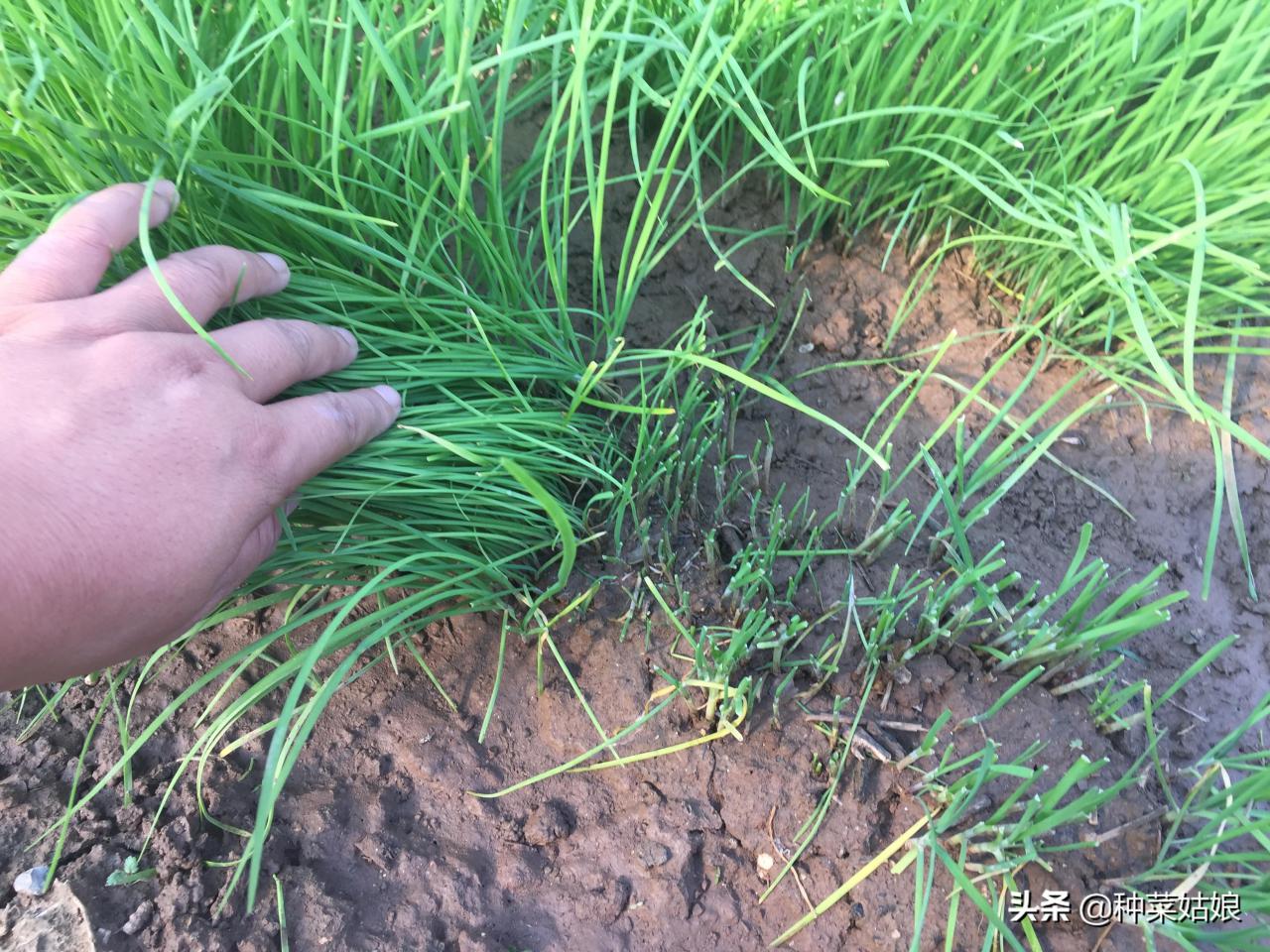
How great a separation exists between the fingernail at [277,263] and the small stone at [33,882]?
0.87m

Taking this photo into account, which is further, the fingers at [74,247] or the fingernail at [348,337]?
the fingernail at [348,337]

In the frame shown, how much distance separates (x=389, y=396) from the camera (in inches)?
44.7

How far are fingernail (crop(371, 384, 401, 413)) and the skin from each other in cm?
3

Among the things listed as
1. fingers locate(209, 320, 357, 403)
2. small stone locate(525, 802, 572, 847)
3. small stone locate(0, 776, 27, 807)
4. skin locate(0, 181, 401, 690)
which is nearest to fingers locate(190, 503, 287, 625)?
skin locate(0, 181, 401, 690)

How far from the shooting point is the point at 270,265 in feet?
3.65

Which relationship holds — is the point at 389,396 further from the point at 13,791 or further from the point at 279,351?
the point at 13,791

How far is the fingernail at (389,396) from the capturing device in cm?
113

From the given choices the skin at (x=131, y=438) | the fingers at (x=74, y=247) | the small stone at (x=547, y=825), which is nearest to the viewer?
the skin at (x=131, y=438)

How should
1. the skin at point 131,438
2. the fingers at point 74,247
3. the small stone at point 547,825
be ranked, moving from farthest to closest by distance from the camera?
the small stone at point 547,825 → the fingers at point 74,247 → the skin at point 131,438

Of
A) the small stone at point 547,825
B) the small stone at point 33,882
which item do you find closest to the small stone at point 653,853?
the small stone at point 547,825

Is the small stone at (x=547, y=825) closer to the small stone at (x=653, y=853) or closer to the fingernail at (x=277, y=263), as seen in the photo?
the small stone at (x=653, y=853)

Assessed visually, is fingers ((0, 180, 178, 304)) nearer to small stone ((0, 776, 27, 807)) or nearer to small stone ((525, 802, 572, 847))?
small stone ((0, 776, 27, 807))

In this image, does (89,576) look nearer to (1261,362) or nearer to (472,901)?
(472,901)

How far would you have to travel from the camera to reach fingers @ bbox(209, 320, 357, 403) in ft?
3.35
